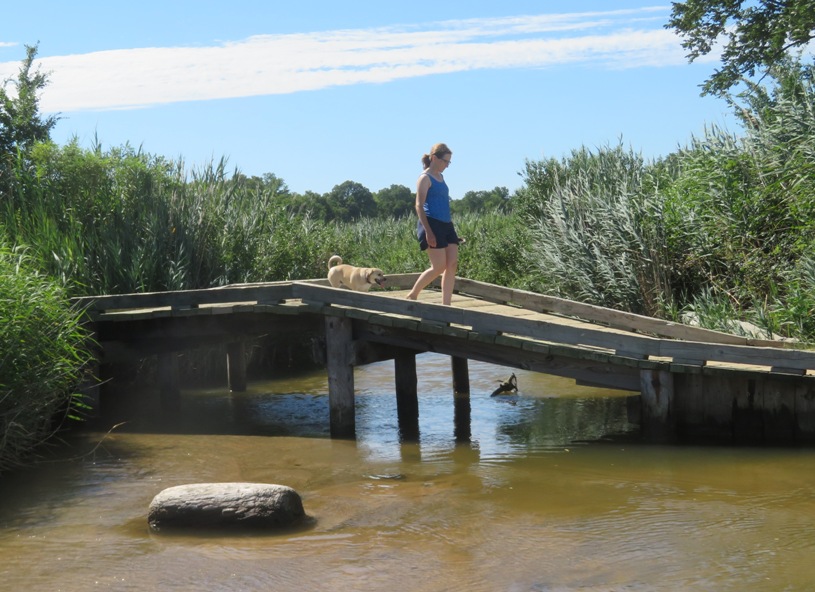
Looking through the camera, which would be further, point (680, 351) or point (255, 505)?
point (680, 351)

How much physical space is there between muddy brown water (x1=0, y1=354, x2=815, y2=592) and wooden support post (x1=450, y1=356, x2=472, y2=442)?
14 centimetres

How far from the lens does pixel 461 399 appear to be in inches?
542

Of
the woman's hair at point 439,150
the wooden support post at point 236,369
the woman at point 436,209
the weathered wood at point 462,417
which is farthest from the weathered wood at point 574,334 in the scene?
the wooden support post at point 236,369

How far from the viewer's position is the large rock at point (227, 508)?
7605 mm

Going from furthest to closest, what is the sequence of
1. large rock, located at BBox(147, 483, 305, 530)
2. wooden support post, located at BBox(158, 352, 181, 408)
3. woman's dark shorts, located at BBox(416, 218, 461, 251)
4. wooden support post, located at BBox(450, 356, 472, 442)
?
wooden support post, located at BBox(158, 352, 181, 408)
wooden support post, located at BBox(450, 356, 472, 442)
woman's dark shorts, located at BBox(416, 218, 461, 251)
large rock, located at BBox(147, 483, 305, 530)

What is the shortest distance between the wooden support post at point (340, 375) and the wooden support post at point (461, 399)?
125 cm

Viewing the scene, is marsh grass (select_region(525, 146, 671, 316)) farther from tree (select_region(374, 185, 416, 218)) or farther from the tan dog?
tree (select_region(374, 185, 416, 218))

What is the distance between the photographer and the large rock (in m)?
7.61

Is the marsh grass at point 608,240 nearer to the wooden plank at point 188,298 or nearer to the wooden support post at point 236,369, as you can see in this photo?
the wooden support post at point 236,369

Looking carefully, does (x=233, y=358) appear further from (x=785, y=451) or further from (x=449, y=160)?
(x=785, y=451)

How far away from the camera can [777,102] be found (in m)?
13.6

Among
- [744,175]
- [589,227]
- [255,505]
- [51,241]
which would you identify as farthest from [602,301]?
[255,505]

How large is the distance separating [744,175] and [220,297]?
7036 mm

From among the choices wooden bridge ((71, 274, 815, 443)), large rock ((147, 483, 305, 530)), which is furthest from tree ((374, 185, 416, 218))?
large rock ((147, 483, 305, 530))
